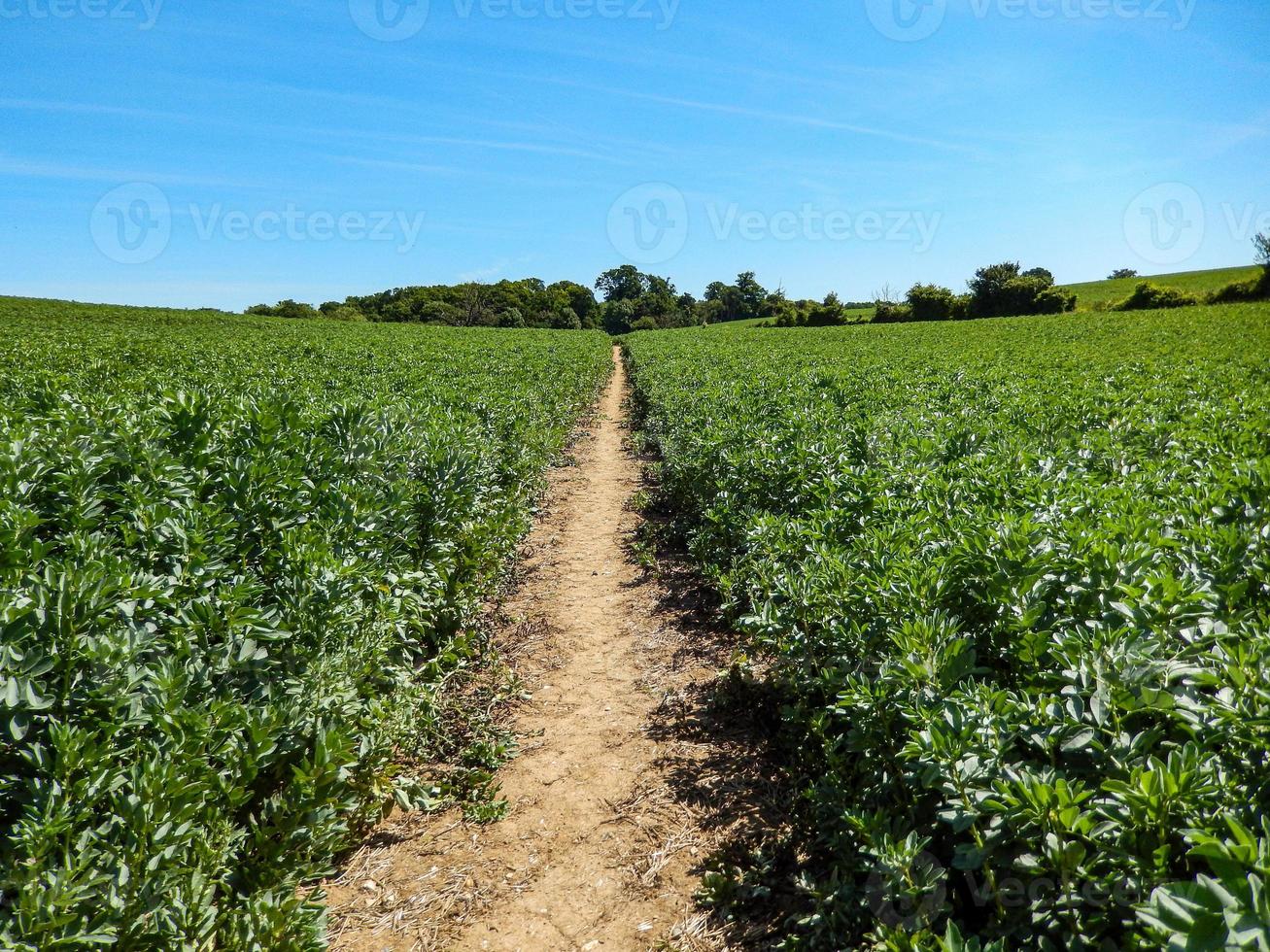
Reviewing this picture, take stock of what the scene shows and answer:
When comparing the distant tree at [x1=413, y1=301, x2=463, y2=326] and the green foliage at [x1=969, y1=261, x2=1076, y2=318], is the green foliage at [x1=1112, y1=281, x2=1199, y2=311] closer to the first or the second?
the green foliage at [x1=969, y1=261, x2=1076, y2=318]

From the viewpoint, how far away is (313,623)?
3.31 meters

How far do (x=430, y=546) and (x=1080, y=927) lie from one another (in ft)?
16.6

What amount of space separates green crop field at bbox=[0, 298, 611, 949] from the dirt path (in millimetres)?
365

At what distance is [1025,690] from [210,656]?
3.41m

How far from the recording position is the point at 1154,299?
47.8m

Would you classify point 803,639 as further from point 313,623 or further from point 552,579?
point 552,579

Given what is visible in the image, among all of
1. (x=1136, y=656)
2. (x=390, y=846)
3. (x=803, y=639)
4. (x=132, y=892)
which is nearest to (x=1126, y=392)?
(x=803, y=639)

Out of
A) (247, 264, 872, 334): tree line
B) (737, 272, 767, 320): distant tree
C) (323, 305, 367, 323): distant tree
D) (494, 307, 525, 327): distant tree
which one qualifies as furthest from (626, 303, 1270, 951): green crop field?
(737, 272, 767, 320): distant tree

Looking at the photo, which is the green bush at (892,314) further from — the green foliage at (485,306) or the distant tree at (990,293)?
the green foliage at (485,306)

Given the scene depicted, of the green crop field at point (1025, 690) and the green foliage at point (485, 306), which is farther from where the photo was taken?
the green foliage at point (485, 306)

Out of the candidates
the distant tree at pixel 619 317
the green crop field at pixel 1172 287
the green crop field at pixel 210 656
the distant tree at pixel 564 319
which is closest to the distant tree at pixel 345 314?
the distant tree at pixel 564 319

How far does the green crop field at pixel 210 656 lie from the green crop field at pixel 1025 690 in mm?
2232

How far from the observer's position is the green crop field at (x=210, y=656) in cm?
220

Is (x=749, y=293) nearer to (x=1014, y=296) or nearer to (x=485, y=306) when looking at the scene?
(x=485, y=306)
